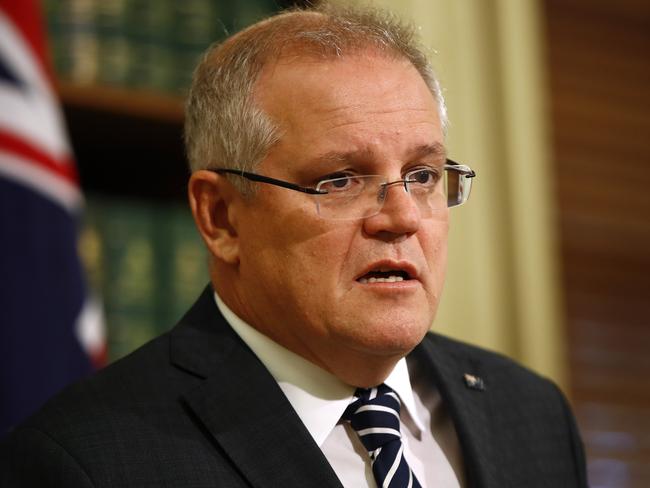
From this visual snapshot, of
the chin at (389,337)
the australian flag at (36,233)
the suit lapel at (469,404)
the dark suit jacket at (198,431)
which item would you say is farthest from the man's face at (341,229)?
the australian flag at (36,233)

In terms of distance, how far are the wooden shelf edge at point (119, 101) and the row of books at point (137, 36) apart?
5 cm

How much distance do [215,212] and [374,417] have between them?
1.54 feet

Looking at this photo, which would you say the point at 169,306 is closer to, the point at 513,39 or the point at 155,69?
the point at 155,69

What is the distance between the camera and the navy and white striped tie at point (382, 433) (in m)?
1.75

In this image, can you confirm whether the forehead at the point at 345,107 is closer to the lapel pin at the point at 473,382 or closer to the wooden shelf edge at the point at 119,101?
the lapel pin at the point at 473,382

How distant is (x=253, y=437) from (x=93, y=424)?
0.84 feet

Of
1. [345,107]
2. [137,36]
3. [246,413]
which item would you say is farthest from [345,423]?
[137,36]

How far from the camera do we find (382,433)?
5.86 feet

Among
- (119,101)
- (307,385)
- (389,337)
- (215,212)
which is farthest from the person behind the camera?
(119,101)

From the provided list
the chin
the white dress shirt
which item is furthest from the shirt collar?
the chin

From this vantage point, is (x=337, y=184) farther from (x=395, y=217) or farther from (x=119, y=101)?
(x=119, y=101)

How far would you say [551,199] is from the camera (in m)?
3.69

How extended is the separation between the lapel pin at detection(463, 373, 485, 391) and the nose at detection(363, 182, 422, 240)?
0.45 m

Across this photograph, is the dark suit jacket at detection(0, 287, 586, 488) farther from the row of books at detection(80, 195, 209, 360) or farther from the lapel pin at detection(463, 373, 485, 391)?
the row of books at detection(80, 195, 209, 360)
